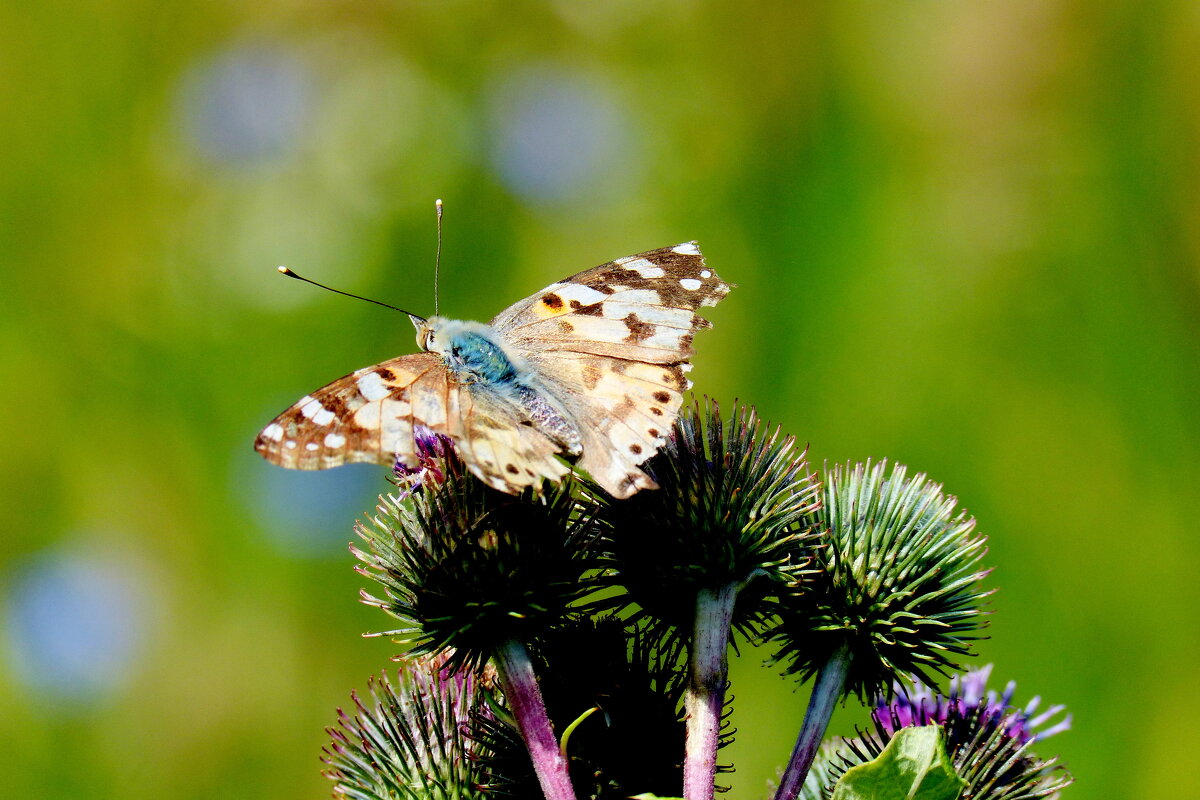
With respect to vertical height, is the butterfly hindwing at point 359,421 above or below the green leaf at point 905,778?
above

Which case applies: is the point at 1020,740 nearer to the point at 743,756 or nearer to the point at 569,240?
the point at 743,756

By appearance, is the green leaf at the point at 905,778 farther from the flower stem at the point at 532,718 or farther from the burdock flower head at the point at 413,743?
the burdock flower head at the point at 413,743

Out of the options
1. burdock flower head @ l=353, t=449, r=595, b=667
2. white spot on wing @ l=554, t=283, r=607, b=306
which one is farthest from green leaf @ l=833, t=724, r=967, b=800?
white spot on wing @ l=554, t=283, r=607, b=306

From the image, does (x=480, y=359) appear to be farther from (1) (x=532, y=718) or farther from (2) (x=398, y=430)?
(1) (x=532, y=718)

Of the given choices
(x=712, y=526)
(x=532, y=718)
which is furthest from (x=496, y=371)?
(x=532, y=718)

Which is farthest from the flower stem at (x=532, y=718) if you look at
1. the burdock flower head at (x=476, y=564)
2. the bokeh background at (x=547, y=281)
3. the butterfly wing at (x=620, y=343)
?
the bokeh background at (x=547, y=281)

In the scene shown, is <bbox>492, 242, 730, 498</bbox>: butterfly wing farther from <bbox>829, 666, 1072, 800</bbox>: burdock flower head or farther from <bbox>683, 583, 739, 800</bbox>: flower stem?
<bbox>829, 666, 1072, 800</bbox>: burdock flower head

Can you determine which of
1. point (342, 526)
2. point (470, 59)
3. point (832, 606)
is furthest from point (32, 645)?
point (832, 606)

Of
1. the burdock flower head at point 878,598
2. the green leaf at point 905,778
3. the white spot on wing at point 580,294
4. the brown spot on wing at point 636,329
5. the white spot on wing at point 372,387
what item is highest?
the white spot on wing at point 580,294
